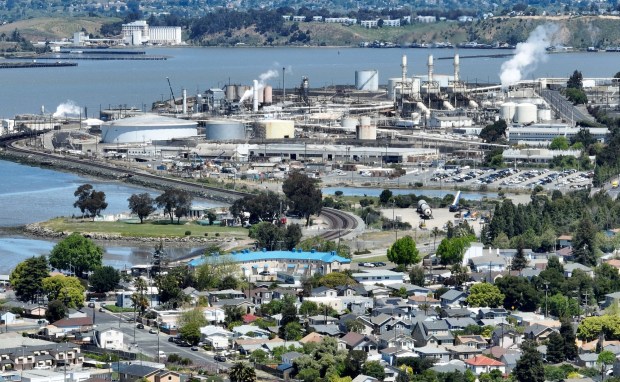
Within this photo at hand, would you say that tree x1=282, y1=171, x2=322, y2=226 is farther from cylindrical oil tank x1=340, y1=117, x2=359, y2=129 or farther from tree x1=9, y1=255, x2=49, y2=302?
cylindrical oil tank x1=340, y1=117, x2=359, y2=129

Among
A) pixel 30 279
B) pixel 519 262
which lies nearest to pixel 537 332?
pixel 519 262

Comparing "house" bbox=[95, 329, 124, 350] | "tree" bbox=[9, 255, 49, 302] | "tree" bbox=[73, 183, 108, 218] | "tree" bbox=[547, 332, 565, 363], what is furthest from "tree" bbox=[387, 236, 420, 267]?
"tree" bbox=[73, 183, 108, 218]

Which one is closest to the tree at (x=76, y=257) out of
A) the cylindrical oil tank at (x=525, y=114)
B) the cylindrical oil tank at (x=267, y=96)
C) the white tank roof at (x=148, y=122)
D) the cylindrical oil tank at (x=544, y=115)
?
the white tank roof at (x=148, y=122)

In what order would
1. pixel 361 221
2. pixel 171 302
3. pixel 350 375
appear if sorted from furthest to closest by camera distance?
1. pixel 361 221
2. pixel 171 302
3. pixel 350 375

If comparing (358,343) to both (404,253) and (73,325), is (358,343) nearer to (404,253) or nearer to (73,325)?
(73,325)

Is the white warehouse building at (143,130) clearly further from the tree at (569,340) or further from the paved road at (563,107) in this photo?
the tree at (569,340)

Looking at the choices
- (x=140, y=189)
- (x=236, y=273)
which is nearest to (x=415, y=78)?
(x=140, y=189)

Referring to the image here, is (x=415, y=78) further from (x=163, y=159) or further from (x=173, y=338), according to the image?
(x=173, y=338)
